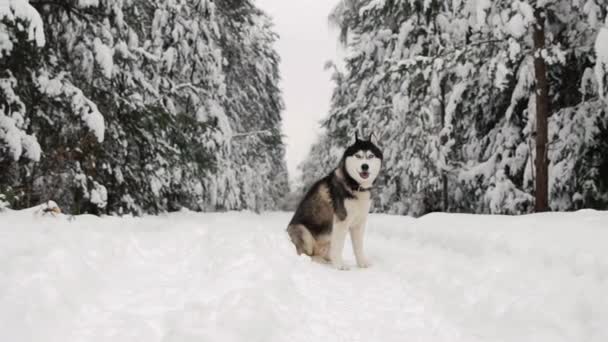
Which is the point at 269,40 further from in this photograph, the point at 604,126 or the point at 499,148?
the point at 604,126

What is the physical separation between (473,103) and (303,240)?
25.9ft

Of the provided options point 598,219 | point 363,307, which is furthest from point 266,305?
point 598,219

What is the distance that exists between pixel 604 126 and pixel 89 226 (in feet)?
28.8

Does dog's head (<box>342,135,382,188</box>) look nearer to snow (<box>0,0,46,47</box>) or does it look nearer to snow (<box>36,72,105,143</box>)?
snow (<box>0,0,46,47</box>)

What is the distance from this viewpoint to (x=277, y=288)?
146 inches

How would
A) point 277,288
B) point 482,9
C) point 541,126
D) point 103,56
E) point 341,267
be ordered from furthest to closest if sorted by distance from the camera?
point 541,126 < point 103,56 < point 482,9 < point 341,267 < point 277,288

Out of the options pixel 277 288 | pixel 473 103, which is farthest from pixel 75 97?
pixel 473 103

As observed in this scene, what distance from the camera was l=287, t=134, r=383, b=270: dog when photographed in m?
5.78

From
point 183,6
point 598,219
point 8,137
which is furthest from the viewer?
point 183,6

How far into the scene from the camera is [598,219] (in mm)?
5195

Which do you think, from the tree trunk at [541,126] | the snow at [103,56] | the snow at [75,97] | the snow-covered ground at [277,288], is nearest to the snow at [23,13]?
the snow at [75,97]

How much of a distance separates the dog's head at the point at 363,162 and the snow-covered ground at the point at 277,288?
1141 mm

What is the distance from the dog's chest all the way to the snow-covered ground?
655 mm

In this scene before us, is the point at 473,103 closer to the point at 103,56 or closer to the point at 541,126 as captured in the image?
the point at 541,126
